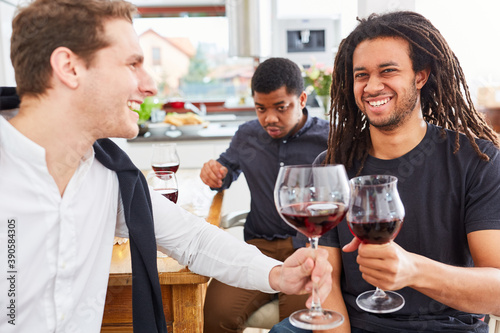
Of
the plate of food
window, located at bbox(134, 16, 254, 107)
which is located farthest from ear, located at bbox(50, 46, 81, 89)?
window, located at bbox(134, 16, 254, 107)

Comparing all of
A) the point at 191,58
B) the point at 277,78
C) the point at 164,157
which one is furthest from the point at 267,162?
the point at 191,58

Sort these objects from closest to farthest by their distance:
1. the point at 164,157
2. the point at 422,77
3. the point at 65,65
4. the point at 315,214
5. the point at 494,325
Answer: the point at 315,214 < the point at 65,65 < the point at 422,77 < the point at 494,325 < the point at 164,157

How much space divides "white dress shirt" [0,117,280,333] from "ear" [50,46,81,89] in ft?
0.48

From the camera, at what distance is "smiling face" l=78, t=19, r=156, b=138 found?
1055 millimetres

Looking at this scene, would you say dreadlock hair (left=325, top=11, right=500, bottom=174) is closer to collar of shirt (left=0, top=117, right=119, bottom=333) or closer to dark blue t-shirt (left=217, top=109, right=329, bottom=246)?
dark blue t-shirt (left=217, top=109, right=329, bottom=246)

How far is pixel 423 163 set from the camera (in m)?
1.35

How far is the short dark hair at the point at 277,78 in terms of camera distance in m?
2.17

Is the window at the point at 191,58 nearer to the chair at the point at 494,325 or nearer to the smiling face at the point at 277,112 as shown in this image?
the smiling face at the point at 277,112

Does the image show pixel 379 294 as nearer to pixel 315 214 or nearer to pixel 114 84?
pixel 315 214

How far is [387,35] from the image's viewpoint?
4.61 ft

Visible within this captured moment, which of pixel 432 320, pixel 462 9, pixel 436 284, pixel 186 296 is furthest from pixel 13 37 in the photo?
pixel 462 9

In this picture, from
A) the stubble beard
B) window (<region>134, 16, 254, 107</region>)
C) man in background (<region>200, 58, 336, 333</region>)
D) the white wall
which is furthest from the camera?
window (<region>134, 16, 254, 107</region>)

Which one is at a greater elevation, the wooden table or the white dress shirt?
the white dress shirt

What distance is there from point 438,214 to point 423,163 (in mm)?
147
